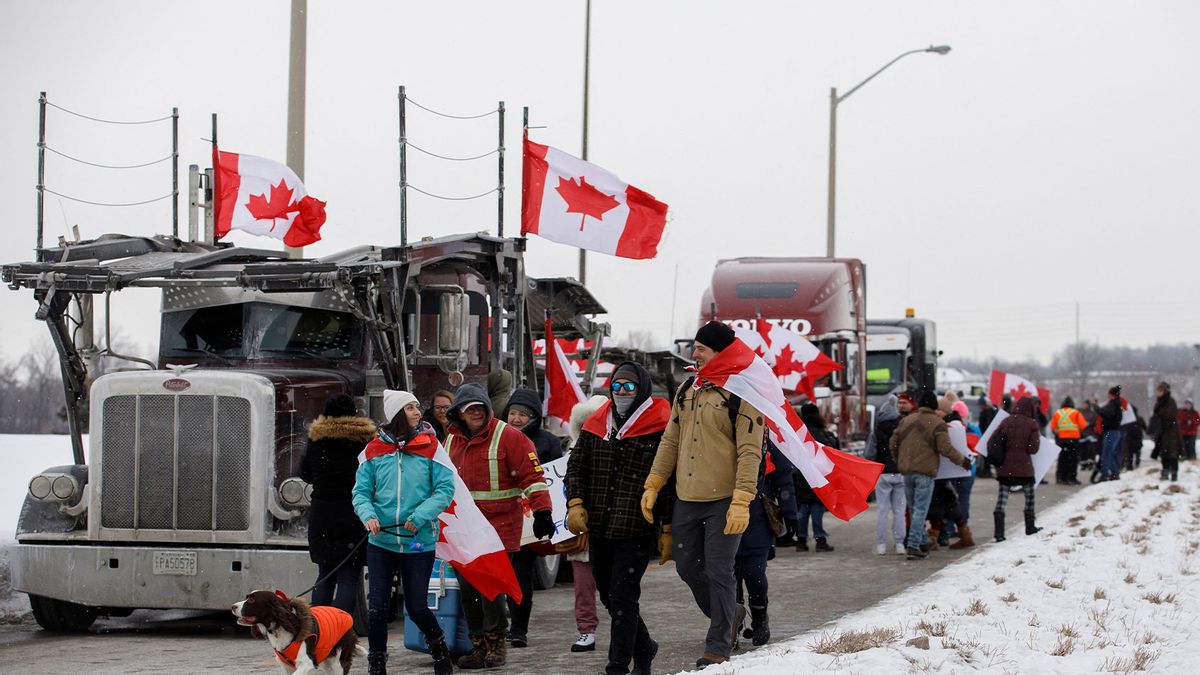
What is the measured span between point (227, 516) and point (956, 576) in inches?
251

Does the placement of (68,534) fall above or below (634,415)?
below

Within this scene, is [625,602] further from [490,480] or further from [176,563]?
[176,563]

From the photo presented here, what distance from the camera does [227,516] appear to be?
35.6 feet

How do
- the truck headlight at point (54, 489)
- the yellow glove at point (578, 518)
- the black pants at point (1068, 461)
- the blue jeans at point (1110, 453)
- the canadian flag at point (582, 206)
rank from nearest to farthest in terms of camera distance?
the yellow glove at point (578, 518)
the truck headlight at point (54, 489)
the canadian flag at point (582, 206)
the blue jeans at point (1110, 453)
the black pants at point (1068, 461)

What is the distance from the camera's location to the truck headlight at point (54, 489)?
11078 mm

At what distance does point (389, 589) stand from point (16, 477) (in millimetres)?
10482

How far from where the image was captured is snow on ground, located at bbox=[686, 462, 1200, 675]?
8.56 m

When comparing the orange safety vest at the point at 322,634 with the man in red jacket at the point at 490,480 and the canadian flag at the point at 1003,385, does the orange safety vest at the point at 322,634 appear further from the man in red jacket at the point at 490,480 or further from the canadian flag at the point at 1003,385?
the canadian flag at the point at 1003,385

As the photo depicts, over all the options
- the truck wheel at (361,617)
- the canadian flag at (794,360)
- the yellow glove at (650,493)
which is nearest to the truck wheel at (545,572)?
the truck wheel at (361,617)

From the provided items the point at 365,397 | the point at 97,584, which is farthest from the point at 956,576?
the point at 97,584

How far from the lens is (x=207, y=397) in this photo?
35.6ft

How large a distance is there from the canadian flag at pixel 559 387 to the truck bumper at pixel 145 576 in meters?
4.51

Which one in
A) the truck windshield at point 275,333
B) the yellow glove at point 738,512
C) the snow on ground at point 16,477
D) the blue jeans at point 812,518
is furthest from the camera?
the blue jeans at point 812,518

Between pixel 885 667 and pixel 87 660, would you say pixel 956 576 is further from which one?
pixel 87 660
